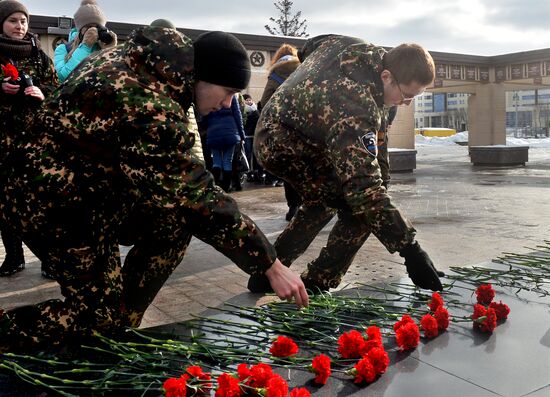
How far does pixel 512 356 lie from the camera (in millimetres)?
2428

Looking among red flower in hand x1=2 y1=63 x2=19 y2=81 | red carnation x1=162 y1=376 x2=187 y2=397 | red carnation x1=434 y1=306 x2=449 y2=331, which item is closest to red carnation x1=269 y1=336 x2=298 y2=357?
red carnation x1=162 y1=376 x2=187 y2=397

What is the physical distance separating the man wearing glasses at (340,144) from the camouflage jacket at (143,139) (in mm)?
838

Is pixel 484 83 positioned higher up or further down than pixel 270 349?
higher up

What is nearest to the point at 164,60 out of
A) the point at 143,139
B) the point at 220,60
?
the point at 220,60

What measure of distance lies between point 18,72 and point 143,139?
201 centimetres

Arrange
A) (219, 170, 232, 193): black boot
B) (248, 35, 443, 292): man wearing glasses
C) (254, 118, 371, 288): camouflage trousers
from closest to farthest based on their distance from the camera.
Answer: (248, 35, 443, 292): man wearing glasses
(254, 118, 371, 288): camouflage trousers
(219, 170, 232, 193): black boot

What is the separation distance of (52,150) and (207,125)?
241 inches

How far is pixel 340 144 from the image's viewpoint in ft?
9.51

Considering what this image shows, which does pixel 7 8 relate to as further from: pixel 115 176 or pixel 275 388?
pixel 275 388

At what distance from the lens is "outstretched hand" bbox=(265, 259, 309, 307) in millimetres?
2203

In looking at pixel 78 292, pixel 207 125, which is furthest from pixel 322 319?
pixel 207 125

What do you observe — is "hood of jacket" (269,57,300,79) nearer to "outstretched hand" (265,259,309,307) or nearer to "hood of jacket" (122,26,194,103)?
"hood of jacket" (122,26,194,103)

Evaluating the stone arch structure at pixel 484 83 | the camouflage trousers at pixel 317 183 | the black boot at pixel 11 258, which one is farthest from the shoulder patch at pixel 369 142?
the stone arch structure at pixel 484 83

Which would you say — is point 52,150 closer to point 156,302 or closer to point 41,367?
point 41,367
